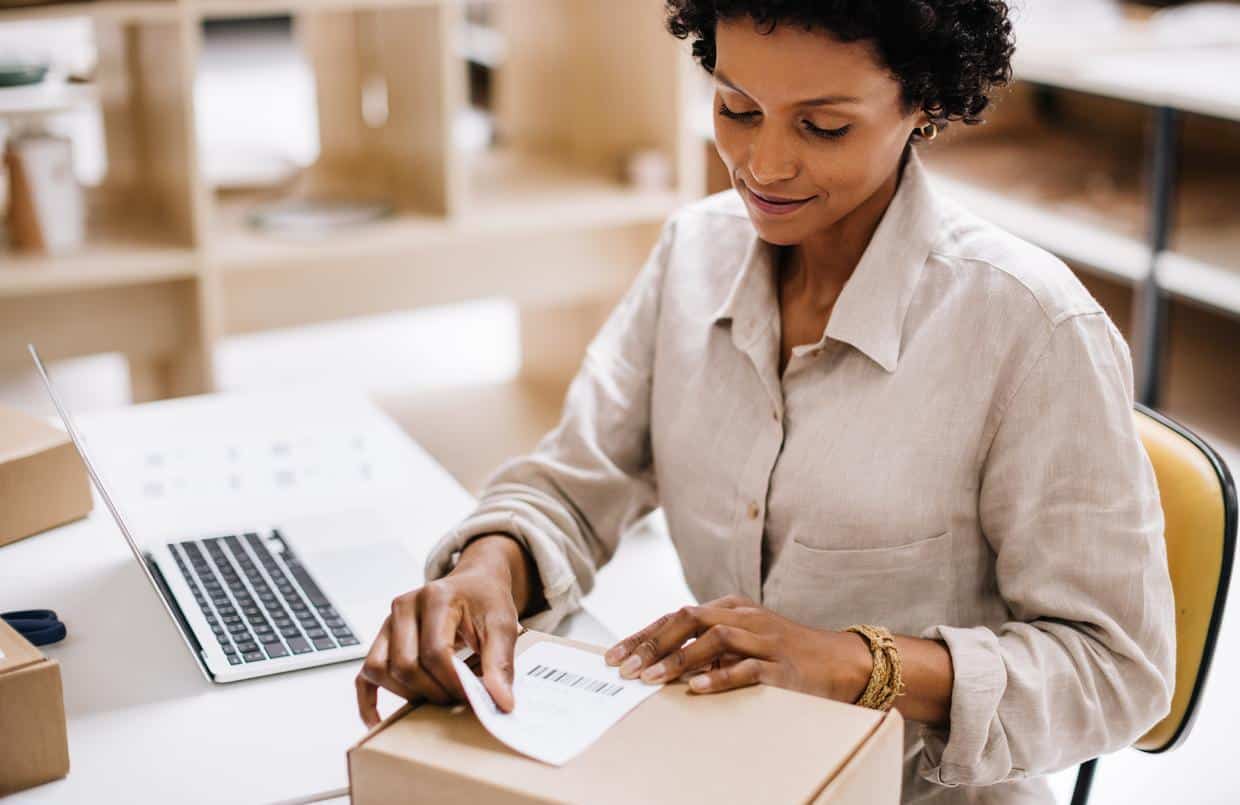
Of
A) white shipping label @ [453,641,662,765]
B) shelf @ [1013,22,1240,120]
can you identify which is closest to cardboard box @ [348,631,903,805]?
white shipping label @ [453,641,662,765]

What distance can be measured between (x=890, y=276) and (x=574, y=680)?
463 mm

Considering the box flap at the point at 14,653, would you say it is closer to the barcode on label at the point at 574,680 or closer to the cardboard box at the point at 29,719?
the cardboard box at the point at 29,719

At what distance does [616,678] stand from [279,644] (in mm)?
379

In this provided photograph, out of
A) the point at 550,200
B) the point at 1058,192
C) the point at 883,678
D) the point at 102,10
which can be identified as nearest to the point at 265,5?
the point at 102,10

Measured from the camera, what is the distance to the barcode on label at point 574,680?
101 cm

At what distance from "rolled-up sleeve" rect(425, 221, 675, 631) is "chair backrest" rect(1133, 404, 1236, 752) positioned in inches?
19.8

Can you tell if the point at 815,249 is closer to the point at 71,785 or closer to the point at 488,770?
the point at 488,770

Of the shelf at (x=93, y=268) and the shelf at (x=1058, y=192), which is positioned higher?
the shelf at (x=93, y=268)

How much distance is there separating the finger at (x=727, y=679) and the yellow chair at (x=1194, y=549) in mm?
483

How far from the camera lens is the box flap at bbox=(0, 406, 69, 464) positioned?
4.72ft

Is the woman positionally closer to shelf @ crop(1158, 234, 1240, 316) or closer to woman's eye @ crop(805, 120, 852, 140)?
woman's eye @ crop(805, 120, 852, 140)

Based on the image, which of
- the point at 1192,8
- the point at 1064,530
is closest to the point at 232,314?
the point at 1064,530

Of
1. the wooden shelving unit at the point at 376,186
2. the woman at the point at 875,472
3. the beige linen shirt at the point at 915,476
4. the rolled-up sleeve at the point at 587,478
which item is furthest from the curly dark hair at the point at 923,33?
the wooden shelving unit at the point at 376,186

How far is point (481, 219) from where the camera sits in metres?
2.92
